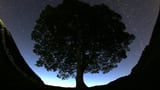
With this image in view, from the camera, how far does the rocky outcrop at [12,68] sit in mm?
8590

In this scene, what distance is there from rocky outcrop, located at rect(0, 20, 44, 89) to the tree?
66 cm

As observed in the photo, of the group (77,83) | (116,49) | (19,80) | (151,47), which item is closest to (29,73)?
(19,80)

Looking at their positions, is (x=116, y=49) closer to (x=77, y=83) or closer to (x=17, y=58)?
(x=77, y=83)

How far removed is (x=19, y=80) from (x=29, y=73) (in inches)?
17.4

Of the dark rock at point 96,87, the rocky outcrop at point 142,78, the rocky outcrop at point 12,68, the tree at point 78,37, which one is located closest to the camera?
the rocky outcrop at point 142,78

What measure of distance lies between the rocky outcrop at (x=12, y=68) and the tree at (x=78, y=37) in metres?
0.66

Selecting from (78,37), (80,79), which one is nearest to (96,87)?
(80,79)

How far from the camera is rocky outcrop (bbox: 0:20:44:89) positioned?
8590mm

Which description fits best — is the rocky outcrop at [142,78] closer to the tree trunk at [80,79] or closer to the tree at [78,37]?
the tree trunk at [80,79]

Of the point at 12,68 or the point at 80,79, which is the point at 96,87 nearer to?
the point at 80,79

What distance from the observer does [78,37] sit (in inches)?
345

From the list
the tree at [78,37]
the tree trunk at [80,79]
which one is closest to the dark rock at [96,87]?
the tree trunk at [80,79]

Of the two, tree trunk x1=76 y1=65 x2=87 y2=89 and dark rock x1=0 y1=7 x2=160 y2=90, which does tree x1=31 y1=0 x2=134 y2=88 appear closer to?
tree trunk x1=76 y1=65 x2=87 y2=89

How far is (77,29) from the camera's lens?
8.77 metres
